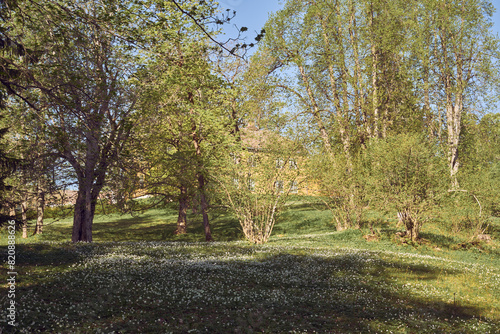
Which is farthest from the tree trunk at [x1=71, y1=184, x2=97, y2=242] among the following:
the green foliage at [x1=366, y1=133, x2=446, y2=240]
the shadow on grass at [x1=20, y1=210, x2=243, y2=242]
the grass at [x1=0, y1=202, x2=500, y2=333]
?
the green foliage at [x1=366, y1=133, x2=446, y2=240]

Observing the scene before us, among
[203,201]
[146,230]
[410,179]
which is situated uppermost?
[410,179]

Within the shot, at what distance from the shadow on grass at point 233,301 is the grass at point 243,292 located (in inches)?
1.1

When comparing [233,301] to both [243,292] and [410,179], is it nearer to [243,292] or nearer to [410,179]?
[243,292]

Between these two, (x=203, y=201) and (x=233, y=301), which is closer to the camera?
(x=233, y=301)

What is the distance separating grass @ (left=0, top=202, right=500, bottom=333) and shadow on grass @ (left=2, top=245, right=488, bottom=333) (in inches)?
1.1

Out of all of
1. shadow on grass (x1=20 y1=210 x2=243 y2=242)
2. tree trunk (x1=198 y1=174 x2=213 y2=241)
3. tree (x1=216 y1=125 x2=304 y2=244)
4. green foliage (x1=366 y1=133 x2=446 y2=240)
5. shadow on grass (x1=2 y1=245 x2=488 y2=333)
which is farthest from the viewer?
shadow on grass (x1=20 y1=210 x2=243 y2=242)

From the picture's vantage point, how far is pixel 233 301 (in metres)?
9.59

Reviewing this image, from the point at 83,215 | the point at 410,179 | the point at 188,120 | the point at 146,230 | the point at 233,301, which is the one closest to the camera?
the point at 233,301

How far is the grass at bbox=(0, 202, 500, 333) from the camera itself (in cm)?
795

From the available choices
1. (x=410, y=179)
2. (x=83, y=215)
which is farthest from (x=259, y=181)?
(x=83, y=215)

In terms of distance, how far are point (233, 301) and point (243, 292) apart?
870mm

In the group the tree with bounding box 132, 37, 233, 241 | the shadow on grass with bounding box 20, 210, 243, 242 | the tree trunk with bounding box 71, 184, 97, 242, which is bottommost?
the shadow on grass with bounding box 20, 210, 243, 242

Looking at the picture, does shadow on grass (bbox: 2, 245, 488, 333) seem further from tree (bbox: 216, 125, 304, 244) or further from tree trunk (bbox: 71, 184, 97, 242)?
tree (bbox: 216, 125, 304, 244)

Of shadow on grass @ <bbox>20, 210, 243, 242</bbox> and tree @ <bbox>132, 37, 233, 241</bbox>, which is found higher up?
tree @ <bbox>132, 37, 233, 241</bbox>
